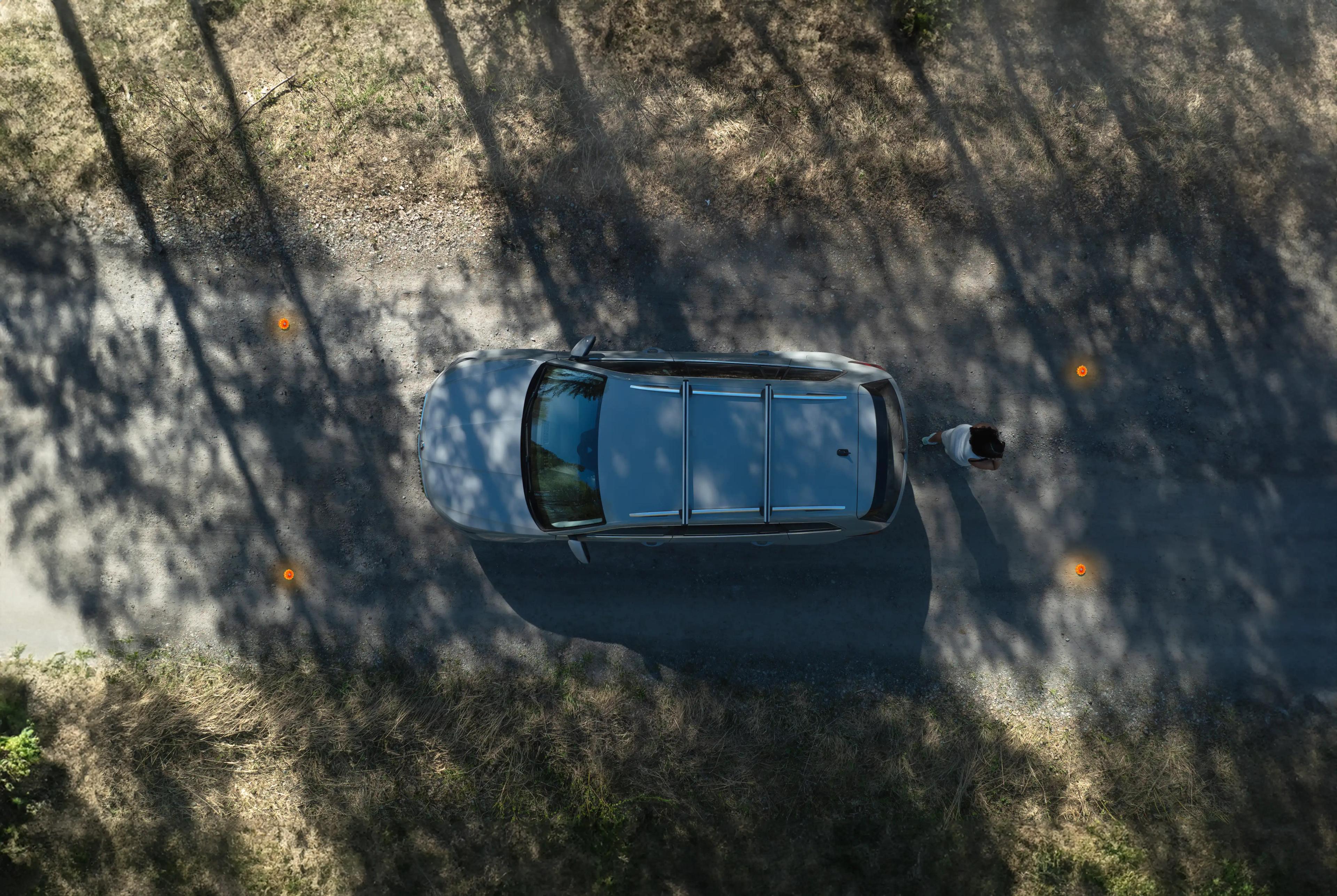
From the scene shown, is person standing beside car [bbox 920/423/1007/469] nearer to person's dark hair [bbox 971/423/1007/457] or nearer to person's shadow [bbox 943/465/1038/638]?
person's dark hair [bbox 971/423/1007/457]

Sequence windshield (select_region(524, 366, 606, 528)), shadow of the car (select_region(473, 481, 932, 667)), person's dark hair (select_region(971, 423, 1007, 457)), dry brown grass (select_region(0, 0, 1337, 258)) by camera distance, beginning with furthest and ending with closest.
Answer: dry brown grass (select_region(0, 0, 1337, 258)) → shadow of the car (select_region(473, 481, 932, 667)) → person's dark hair (select_region(971, 423, 1007, 457)) → windshield (select_region(524, 366, 606, 528))

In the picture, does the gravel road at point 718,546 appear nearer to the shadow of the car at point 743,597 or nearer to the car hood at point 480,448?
the shadow of the car at point 743,597

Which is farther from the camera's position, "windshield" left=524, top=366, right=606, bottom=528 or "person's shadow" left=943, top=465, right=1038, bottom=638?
"person's shadow" left=943, top=465, right=1038, bottom=638

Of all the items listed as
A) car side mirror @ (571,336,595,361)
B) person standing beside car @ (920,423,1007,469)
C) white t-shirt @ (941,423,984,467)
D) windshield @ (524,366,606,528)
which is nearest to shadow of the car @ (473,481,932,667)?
white t-shirt @ (941,423,984,467)

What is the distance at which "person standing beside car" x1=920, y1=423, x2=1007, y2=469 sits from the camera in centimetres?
654

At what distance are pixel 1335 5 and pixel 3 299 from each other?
49.2ft

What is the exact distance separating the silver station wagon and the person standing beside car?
56cm

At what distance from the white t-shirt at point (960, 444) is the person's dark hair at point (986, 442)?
32mm

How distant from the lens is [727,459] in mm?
6262

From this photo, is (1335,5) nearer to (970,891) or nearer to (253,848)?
(970,891)

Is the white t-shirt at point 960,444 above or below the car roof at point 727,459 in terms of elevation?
below

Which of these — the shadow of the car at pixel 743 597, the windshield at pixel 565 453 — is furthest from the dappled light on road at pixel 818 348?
the windshield at pixel 565 453

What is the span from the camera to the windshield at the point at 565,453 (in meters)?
6.36

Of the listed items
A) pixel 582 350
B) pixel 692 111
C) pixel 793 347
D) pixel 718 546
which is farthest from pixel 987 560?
pixel 692 111
